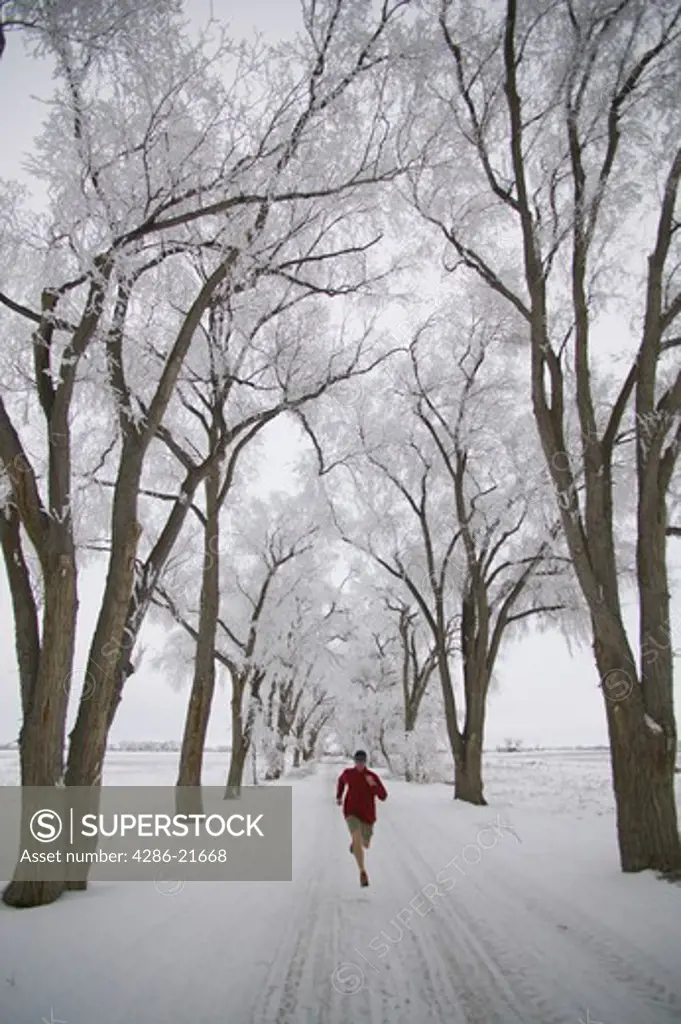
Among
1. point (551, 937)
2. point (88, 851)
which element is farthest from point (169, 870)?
point (551, 937)

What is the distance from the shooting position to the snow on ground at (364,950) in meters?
3.02

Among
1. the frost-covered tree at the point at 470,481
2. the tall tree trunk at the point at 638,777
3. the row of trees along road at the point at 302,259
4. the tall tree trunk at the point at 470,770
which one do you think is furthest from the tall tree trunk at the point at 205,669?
the tall tree trunk at the point at 470,770

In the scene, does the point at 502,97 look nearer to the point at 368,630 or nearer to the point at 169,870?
the point at 169,870

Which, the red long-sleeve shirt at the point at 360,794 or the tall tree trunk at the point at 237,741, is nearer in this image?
the red long-sleeve shirt at the point at 360,794

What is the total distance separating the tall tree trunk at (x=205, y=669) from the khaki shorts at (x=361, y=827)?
365 centimetres

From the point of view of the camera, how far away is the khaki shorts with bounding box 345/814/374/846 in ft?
21.1

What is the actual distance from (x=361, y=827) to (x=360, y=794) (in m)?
0.37

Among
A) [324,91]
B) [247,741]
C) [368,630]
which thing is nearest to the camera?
[324,91]

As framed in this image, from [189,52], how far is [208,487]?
6.74 m

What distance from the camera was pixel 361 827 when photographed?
652cm

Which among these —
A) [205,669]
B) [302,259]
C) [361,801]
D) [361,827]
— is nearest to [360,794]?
[361,801]

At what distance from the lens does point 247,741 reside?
611 inches

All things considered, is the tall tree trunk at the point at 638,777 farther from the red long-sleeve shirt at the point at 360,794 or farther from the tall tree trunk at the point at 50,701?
the tall tree trunk at the point at 50,701

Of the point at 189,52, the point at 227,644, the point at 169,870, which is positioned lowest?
the point at 169,870
